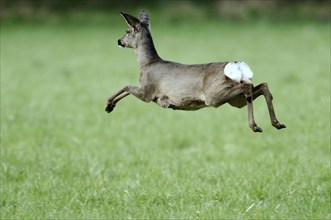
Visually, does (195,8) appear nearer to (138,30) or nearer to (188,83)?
(138,30)

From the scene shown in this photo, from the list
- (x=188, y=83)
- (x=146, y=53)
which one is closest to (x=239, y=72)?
(x=188, y=83)

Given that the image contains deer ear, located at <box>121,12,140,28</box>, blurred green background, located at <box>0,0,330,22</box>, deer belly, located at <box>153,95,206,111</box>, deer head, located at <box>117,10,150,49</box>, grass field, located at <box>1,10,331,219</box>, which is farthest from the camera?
blurred green background, located at <box>0,0,330,22</box>

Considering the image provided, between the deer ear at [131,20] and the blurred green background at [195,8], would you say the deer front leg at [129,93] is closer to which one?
the deer ear at [131,20]

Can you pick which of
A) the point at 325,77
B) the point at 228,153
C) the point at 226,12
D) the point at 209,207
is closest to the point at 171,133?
the point at 228,153

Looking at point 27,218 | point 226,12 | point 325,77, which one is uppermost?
point 226,12

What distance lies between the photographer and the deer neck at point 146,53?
5117mm

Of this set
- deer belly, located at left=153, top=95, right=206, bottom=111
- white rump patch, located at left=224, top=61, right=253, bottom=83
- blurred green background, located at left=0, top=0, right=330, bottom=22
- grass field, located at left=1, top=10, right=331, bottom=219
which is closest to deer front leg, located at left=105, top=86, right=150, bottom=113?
deer belly, located at left=153, top=95, right=206, bottom=111

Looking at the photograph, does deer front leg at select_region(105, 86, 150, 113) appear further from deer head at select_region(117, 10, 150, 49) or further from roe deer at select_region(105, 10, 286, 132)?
deer head at select_region(117, 10, 150, 49)

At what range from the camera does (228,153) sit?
9.12 m

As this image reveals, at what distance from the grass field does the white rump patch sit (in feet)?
5.04

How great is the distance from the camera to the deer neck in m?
5.12

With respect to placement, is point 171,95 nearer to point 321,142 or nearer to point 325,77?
point 321,142

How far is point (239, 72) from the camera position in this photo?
4.59m

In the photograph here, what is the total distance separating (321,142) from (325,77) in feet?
18.8
